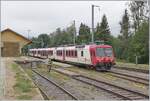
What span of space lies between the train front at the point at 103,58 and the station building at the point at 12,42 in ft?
38.5

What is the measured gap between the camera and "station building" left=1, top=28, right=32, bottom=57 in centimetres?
4297

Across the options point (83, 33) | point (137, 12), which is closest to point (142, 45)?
point (137, 12)

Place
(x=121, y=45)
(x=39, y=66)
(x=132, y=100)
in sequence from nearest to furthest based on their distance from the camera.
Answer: (x=132, y=100), (x=39, y=66), (x=121, y=45)

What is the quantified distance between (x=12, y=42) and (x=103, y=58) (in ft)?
62.3

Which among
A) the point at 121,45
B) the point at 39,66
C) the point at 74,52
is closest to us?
the point at 74,52

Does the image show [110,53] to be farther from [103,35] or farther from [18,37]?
[103,35]

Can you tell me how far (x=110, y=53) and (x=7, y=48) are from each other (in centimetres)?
2103

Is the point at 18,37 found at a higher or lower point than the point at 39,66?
higher

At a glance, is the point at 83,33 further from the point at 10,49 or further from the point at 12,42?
the point at 12,42

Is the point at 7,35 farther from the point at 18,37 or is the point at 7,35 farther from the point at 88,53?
the point at 88,53

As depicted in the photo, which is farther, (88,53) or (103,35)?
(103,35)

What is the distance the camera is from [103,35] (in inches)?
3182

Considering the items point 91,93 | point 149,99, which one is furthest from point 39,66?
point 149,99

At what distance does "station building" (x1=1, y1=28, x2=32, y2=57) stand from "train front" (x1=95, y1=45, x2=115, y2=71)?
11724 mm
